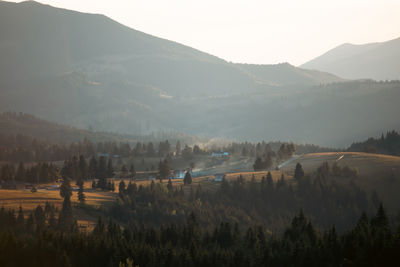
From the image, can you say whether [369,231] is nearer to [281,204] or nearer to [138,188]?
[281,204]

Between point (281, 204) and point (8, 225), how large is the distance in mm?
106016

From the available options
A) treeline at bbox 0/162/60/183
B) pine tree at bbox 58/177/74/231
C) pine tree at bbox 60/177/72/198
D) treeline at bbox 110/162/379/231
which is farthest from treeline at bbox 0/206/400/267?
treeline at bbox 0/162/60/183

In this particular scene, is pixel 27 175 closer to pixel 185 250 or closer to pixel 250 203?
pixel 250 203

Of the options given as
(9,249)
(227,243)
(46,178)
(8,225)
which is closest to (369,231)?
(227,243)

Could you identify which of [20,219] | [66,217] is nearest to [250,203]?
→ [66,217]

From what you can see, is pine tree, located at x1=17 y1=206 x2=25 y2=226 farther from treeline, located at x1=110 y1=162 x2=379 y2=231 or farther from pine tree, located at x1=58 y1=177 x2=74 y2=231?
treeline, located at x1=110 y1=162 x2=379 y2=231

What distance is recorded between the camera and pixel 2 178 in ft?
603

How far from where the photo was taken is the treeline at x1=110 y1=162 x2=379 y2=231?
168 meters

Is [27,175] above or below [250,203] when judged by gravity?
above

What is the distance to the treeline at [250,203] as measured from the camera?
167625mm

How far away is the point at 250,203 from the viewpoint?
18538 cm

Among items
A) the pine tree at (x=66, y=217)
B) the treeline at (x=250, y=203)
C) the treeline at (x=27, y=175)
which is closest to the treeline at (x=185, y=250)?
the pine tree at (x=66, y=217)

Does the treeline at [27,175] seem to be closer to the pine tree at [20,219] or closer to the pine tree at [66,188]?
the pine tree at [66,188]

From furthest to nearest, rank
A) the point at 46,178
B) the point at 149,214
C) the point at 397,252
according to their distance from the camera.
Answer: the point at 46,178
the point at 149,214
the point at 397,252
